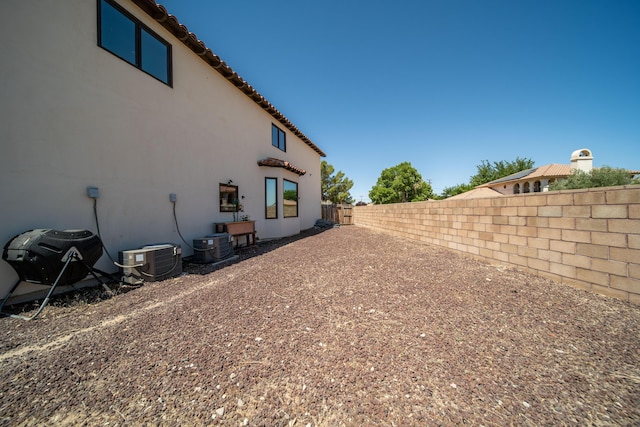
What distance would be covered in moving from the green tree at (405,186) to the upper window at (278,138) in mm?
27651

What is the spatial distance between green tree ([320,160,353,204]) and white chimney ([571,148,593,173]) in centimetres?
2285

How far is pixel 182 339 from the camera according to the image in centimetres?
225

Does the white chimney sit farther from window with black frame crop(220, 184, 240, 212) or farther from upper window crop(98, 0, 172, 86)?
upper window crop(98, 0, 172, 86)

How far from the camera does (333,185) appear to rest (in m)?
31.4

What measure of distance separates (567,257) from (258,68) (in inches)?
426

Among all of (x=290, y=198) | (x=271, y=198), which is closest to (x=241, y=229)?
(x=271, y=198)

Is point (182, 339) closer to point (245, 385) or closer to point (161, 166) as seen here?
point (245, 385)

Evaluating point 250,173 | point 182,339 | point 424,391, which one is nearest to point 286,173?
point 250,173

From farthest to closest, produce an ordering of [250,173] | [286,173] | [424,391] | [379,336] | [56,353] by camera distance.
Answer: [286,173] < [250,173] < [379,336] < [56,353] < [424,391]

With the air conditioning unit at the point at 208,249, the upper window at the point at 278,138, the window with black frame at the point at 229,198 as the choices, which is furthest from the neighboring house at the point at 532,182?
the air conditioning unit at the point at 208,249

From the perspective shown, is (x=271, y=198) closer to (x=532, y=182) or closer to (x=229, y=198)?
(x=229, y=198)

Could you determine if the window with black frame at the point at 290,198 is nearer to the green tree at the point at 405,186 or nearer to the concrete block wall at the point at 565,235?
the concrete block wall at the point at 565,235

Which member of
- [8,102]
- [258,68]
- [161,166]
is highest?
[258,68]

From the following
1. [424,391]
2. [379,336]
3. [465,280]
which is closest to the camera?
[424,391]
